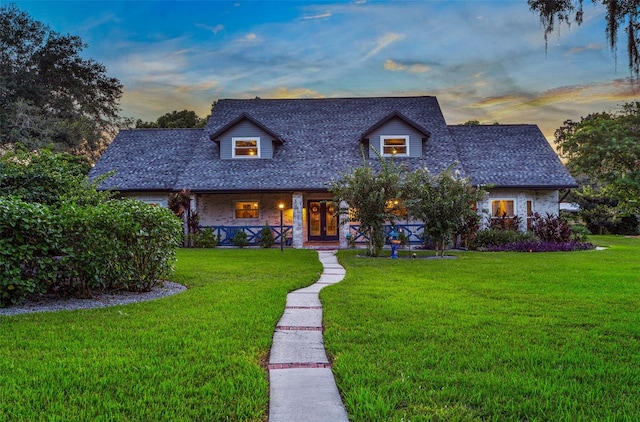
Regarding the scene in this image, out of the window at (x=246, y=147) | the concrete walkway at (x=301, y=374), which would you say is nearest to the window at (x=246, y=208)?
the window at (x=246, y=147)

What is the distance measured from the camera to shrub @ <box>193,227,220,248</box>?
62.0 ft

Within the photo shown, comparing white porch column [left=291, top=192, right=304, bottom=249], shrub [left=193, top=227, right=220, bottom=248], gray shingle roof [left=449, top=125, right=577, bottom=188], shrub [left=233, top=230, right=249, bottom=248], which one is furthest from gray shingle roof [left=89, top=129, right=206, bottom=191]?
gray shingle roof [left=449, top=125, right=577, bottom=188]

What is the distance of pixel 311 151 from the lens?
2106cm

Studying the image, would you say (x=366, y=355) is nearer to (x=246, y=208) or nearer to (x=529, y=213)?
(x=246, y=208)

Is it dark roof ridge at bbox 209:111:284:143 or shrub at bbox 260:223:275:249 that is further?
dark roof ridge at bbox 209:111:284:143

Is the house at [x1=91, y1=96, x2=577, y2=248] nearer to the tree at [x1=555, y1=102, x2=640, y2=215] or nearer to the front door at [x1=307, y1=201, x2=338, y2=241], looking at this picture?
the front door at [x1=307, y1=201, x2=338, y2=241]

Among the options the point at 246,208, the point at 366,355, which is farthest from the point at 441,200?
the point at 366,355

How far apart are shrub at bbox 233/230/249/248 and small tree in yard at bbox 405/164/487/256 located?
7925mm

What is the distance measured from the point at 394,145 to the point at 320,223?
17.3 ft

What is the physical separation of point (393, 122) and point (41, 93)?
1023 inches

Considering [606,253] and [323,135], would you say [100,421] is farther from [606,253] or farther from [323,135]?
[323,135]

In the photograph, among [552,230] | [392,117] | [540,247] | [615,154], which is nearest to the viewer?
[540,247]

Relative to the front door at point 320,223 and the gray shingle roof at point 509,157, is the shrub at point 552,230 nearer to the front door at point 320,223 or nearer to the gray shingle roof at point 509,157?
the gray shingle roof at point 509,157

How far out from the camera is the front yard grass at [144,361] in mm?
3074
